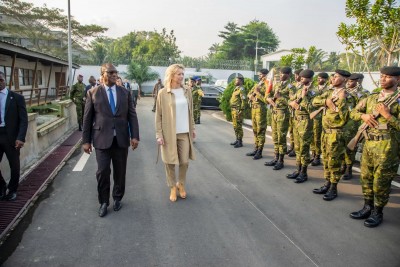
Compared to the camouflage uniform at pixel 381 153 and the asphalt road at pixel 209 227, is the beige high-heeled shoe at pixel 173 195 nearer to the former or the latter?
the asphalt road at pixel 209 227

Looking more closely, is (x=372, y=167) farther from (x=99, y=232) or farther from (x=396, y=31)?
(x=396, y=31)

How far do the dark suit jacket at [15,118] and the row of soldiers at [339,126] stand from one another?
447 cm

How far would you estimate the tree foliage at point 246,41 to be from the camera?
202 feet

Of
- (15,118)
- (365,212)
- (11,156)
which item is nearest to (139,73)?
(15,118)

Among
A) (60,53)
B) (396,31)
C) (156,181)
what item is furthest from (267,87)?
(60,53)

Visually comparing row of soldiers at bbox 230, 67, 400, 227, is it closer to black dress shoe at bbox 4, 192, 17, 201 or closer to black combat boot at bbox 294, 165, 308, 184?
black combat boot at bbox 294, 165, 308, 184

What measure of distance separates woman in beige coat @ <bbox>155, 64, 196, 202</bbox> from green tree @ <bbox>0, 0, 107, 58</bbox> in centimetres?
3307

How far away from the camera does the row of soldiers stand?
387 centimetres

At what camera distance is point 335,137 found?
188 inches

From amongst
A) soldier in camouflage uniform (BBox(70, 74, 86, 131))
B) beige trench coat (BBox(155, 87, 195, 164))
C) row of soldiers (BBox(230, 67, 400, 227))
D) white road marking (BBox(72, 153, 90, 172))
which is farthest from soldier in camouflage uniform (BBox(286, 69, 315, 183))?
soldier in camouflage uniform (BBox(70, 74, 86, 131))

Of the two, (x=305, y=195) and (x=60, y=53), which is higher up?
(x=60, y=53)

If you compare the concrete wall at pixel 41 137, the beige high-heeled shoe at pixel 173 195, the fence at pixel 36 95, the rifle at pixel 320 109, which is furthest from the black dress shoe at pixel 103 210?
the fence at pixel 36 95

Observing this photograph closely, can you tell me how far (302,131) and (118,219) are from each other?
3445mm

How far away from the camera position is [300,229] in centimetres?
386
